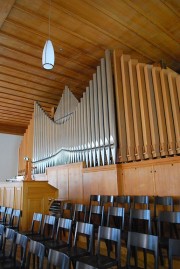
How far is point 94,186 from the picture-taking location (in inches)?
225

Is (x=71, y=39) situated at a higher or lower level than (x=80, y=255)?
higher

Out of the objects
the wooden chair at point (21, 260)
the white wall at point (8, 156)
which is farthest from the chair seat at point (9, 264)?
the white wall at point (8, 156)

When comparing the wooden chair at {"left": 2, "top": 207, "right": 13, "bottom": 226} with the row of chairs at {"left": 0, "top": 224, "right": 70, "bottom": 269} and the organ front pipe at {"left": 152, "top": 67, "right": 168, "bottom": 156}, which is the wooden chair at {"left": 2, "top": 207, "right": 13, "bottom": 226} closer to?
the row of chairs at {"left": 0, "top": 224, "right": 70, "bottom": 269}

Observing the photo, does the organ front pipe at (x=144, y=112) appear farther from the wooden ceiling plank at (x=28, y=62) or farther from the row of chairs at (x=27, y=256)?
the row of chairs at (x=27, y=256)

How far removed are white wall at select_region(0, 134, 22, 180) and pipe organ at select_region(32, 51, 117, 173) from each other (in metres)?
2.84

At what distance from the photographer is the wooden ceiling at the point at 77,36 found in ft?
14.8

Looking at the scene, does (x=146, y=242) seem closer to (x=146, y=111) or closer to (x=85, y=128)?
(x=146, y=111)

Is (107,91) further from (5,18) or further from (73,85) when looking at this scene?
(5,18)

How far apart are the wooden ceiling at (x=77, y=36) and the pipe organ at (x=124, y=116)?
20.4 inches

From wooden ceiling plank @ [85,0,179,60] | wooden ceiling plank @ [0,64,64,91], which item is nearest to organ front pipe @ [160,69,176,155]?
wooden ceiling plank @ [85,0,179,60]

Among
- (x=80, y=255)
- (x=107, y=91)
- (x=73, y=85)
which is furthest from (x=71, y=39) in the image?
(x=80, y=255)

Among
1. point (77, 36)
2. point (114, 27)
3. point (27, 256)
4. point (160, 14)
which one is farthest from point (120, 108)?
point (27, 256)

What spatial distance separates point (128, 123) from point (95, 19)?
2241mm

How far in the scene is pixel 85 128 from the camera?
6195 mm
